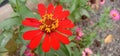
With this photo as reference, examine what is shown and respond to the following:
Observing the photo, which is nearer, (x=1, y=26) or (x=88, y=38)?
(x=1, y=26)

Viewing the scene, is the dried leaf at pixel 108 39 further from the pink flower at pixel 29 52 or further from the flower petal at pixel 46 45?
the flower petal at pixel 46 45

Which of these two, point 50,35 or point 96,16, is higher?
point 50,35

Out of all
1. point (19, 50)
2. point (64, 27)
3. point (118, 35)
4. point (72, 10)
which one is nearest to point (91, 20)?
point (118, 35)

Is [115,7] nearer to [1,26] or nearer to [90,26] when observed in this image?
[90,26]

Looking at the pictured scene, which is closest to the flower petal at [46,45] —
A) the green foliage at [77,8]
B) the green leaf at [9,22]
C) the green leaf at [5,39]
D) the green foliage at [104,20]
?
the green leaf at [9,22]

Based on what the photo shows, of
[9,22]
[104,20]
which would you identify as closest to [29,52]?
[9,22]

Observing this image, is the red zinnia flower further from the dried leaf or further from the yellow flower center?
the dried leaf

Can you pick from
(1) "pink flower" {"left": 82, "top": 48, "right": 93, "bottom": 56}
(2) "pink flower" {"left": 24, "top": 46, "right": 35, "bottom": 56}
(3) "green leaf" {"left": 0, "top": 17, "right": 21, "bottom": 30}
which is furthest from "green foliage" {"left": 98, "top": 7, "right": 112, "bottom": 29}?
(3) "green leaf" {"left": 0, "top": 17, "right": 21, "bottom": 30}

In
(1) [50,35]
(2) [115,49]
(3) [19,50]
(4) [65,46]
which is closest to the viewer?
(1) [50,35]
